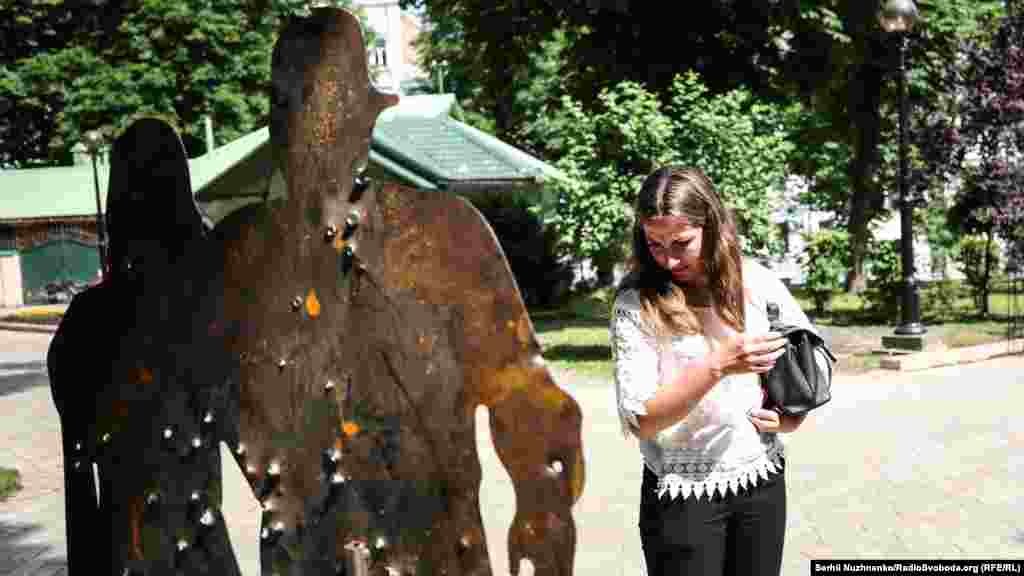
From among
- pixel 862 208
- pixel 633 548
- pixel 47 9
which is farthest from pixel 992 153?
pixel 47 9

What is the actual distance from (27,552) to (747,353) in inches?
206

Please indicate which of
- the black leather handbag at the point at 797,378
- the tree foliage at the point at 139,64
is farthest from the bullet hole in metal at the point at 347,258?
the tree foliage at the point at 139,64

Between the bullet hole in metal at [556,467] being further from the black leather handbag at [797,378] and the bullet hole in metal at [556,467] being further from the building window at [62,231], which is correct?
the building window at [62,231]

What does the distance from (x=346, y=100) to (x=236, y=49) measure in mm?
31947

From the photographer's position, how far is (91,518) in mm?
3676

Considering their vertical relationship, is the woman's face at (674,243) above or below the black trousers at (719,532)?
above

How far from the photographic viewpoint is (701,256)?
8.95 ft

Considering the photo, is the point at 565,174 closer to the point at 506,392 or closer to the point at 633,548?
the point at 633,548

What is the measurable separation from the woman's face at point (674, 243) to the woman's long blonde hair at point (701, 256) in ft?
0.05

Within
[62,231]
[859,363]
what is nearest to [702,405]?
[859,363]

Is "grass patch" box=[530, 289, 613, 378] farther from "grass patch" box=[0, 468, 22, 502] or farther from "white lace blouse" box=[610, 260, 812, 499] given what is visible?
"white lace blouse" box=[610, 260, 812, 499]

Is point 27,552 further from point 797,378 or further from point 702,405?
point 797,378

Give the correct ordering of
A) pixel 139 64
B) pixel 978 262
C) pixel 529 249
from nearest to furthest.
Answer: pixel 978 262 → pixel 529 249 → pixel 139 64

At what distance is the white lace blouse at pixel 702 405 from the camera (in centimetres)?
274
